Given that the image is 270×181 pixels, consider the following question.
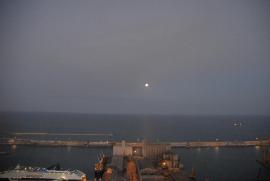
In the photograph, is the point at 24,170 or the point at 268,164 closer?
the point at 24,170

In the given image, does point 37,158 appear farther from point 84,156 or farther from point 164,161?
point 164,161

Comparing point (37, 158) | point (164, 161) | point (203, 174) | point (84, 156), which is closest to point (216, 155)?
point (203, 174)

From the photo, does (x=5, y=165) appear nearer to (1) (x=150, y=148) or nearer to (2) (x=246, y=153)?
(1) (x=150, y=148)

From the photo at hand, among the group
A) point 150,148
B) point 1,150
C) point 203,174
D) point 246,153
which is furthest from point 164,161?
point 1,150

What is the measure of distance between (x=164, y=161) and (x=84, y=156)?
25494 millimetres

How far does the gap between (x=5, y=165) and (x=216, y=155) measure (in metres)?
37.7

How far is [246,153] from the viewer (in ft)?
186

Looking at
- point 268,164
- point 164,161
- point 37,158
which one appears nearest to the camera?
point 164,161

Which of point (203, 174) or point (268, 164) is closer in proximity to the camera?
point (203, 174)

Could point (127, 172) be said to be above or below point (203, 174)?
above

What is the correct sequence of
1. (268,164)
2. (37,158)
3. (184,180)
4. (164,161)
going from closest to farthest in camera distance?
1. (184,180)
2. (164,161)
3. (268,164)
4. (37,158)

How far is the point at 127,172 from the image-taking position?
23594mm

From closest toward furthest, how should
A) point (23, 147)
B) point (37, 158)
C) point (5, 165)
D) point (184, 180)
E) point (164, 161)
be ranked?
point (184, 180), point (164, 161), point (5, 165), point (37, 158), point (23, 147)

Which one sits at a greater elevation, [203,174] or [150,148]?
[150,148]
